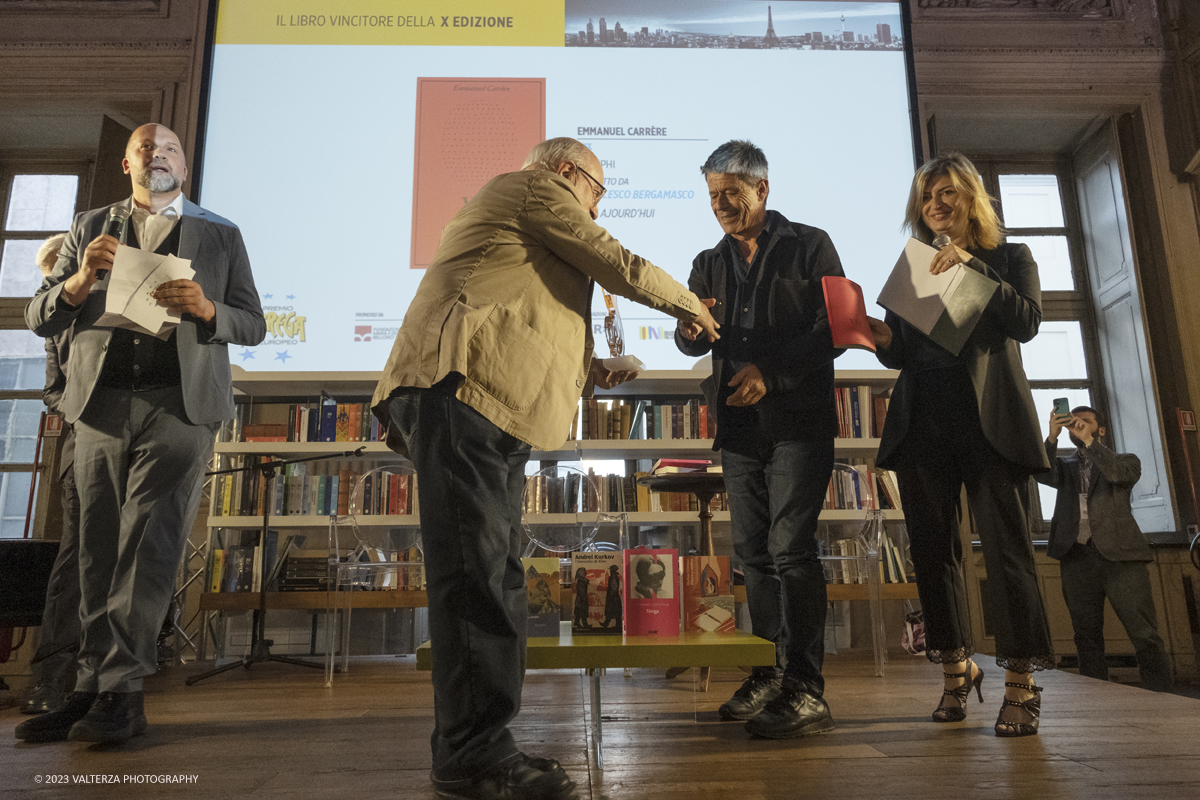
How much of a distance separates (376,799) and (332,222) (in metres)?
3.23

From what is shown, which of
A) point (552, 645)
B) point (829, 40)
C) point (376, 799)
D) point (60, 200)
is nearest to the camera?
point (376, 799)

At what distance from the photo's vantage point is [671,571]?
6.14 ft

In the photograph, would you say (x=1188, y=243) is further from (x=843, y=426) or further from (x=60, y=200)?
(x=60, y=200)

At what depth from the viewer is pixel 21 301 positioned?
544cm

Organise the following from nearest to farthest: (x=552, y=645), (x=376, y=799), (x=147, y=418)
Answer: (x=376, y=799) → (x=552, y=645) → (x=147, y=418)

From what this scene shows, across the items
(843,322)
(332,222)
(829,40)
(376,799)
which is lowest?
(376,799)

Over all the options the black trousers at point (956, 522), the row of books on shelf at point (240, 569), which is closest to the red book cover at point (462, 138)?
the row of books on shelf at point (240, 569)

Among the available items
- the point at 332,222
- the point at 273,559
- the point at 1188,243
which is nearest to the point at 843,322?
the point at 332,222

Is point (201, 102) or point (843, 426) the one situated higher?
point (201, 102)

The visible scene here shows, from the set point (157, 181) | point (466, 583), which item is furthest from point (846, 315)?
point (157, 181)

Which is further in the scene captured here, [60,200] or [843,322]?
[60,200]

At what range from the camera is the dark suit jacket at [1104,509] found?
4.20 meters

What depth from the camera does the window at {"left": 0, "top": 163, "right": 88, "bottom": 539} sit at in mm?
5305

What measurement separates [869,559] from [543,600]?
1792 millimetres
